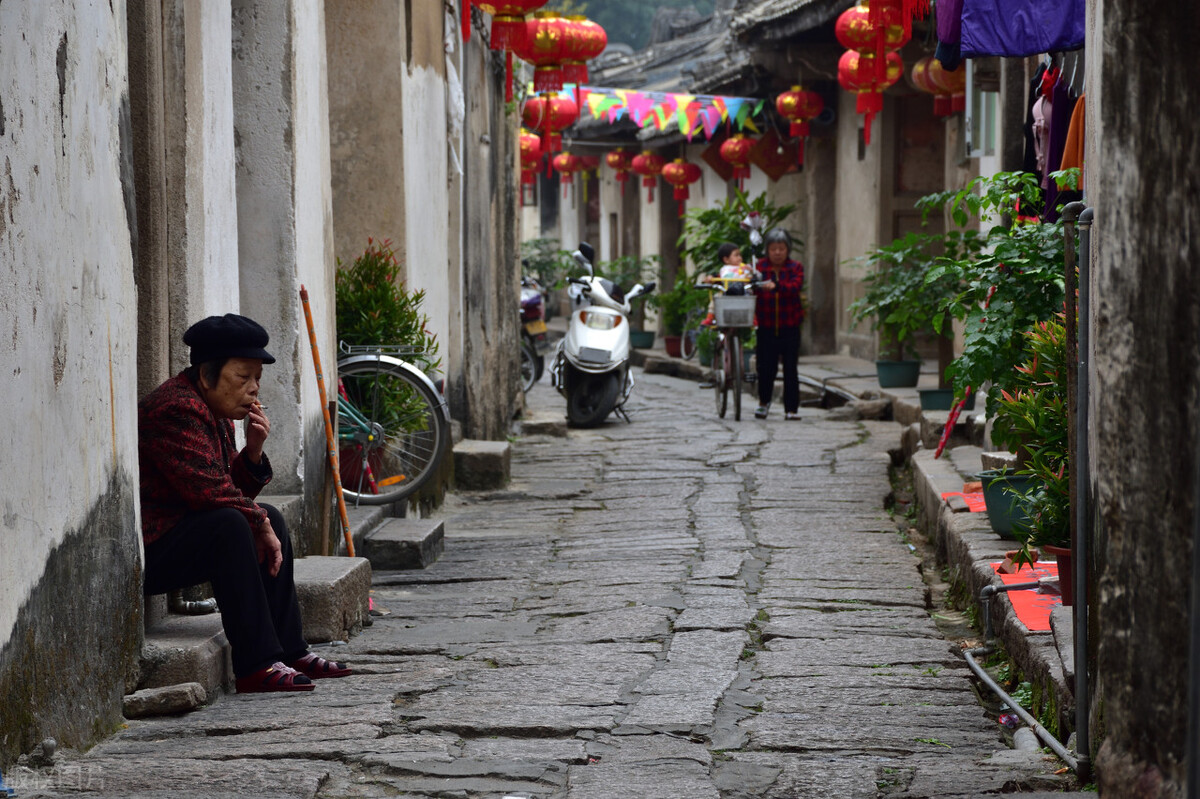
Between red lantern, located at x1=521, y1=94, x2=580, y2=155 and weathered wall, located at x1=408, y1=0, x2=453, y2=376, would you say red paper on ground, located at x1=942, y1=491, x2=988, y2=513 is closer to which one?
weathered wall, located at x1=408, y1=0, x2=453, y2=376

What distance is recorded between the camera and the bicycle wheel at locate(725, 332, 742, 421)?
13.6 metres

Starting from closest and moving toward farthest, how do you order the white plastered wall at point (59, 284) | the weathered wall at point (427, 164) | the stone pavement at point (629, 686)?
the white plastered wall at point (59, 284), the stone pavement at point (629, 686), the weathered wall at point (427, 164)

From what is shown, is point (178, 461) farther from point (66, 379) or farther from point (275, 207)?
point (275, 207)

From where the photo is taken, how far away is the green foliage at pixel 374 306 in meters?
7.97

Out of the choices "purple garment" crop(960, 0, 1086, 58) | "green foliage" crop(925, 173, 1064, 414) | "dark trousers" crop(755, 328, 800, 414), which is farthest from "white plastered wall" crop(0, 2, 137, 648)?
"dark trousers" crop(755, 328, 800, 414)

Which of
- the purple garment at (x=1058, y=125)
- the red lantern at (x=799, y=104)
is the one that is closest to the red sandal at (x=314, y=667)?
the purple garment at (x=1058, y=125)

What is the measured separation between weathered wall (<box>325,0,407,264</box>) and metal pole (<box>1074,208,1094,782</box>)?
211 inches

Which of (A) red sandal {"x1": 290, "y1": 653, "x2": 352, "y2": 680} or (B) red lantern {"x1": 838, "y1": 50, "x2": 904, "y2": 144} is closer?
(A) red sandal {"x1": 290, "y1": 653, "x2": 352, "y2": 680}

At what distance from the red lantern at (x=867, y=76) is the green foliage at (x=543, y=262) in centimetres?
1504

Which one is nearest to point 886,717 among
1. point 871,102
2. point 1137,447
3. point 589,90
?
point 1137,447

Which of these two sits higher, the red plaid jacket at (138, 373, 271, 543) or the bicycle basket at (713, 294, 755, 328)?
the bicycle basket at (713, 294, 755, 328)

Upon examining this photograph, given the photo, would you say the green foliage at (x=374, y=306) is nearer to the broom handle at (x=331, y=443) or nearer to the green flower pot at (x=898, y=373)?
the broom handle at (x=331, y=443)

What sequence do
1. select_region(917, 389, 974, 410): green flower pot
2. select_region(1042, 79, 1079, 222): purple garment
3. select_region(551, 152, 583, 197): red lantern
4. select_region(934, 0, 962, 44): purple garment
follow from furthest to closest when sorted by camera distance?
→ select_region(551, 152, 583, 197): red lantern, select_region(917, 389, 974, 410): green flower pot, select_region(1042, 79, 1079, 222): purple garment, select_region(934, 0, 962, 44): purple garment

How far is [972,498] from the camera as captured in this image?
731cm
